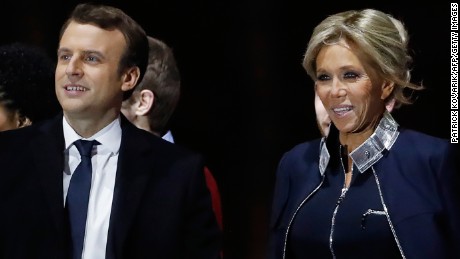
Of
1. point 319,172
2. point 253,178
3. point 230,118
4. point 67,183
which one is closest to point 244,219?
point 253,178

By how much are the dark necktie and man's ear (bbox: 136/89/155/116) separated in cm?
66

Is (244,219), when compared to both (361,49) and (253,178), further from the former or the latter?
(361,49)

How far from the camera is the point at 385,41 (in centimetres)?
239

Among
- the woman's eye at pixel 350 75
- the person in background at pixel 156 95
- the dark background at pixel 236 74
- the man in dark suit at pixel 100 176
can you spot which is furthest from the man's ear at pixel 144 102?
the dark background at pixel 236 74

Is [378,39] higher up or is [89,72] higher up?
[378,39]

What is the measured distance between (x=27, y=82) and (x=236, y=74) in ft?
4.88

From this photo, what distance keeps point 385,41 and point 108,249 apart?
3.04ft

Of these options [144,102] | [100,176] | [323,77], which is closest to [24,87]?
[144,102]

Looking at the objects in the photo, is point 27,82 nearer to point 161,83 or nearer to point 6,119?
point 6,119

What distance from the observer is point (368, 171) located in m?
2.42

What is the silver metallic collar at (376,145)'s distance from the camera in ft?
7.91

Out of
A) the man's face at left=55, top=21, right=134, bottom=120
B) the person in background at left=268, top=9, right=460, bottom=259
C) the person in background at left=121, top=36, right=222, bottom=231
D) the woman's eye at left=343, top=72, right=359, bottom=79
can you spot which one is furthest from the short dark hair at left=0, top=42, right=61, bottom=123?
the woman's eye at left=343, top=72, right=359, bottom=79

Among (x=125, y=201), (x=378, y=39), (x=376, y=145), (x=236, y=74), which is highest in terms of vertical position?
(x=378, y=39)

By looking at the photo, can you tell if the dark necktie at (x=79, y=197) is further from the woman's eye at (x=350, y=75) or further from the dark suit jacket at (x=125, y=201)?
the woman's eye at (x=350, y=75)
